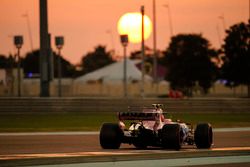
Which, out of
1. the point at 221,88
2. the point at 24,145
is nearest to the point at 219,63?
the point at 221,88

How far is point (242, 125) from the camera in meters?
30.9

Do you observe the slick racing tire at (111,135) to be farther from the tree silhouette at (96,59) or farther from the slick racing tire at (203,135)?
the tree silhouette at (96,59)

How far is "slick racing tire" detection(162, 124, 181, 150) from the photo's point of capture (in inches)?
677

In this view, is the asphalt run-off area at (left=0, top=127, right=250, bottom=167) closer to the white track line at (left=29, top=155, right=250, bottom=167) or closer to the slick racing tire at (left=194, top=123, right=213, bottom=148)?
the white track line at (left=29, top=155, right=250, bottom=167)

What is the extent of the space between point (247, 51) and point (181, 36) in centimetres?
1255

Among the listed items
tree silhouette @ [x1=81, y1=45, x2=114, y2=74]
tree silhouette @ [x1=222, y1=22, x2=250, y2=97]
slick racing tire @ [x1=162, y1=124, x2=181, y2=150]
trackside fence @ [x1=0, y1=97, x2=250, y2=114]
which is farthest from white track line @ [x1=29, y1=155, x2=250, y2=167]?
tree silhouette @ [x1=81, y1=45, x2=114, y2=74]

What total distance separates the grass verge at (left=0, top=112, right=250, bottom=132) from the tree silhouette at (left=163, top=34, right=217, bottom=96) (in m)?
41.0

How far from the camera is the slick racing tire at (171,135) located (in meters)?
17.2

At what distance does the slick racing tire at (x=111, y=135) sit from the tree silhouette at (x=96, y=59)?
15969 centimetres

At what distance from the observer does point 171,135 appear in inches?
679

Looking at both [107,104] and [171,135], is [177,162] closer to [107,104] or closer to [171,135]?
[171,135]

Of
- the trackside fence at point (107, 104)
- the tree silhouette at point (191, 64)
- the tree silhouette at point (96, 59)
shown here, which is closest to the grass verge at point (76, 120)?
the trackside fence at point (107, 104)

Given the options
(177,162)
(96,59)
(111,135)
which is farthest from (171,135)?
(96,59)

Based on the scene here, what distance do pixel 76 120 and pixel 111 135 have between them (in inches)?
591
